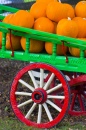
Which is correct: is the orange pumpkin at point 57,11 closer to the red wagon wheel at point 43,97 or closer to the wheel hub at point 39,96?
the red wagon wheel at point 43,97

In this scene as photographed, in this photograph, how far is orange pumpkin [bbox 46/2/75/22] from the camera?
157 inches

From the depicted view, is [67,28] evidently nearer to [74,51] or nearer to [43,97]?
[74,51]

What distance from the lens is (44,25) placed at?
3992 mm

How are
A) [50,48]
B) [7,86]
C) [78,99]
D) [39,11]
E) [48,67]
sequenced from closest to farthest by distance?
[48,67] → [50,48] → [39,11] → [78,99] → [7,86]

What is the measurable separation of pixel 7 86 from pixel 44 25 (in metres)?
1.44

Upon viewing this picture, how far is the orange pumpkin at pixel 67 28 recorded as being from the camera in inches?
152

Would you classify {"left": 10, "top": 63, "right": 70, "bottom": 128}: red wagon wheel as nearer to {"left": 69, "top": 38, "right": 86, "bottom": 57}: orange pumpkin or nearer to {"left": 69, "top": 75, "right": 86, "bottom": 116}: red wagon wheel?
{"left": 69, "top": 38, "right": 86, "bottom": 57}: orange pumpkin

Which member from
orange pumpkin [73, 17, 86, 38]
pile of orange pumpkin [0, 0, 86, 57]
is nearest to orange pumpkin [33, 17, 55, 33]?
pile of orange pumpkin [0, 0, 86, 57]

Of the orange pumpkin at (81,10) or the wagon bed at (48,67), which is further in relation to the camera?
the orange pumpkin at (81,10)

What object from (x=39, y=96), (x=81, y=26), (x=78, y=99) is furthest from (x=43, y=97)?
(x=78, y=99)

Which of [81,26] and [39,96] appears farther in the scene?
[81,26]

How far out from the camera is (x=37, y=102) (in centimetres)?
386

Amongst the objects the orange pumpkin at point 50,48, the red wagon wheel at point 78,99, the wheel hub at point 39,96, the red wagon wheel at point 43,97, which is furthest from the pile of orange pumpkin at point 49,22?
the red wagon wheel at point 78,99

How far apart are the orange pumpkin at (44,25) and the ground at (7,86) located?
845mm
